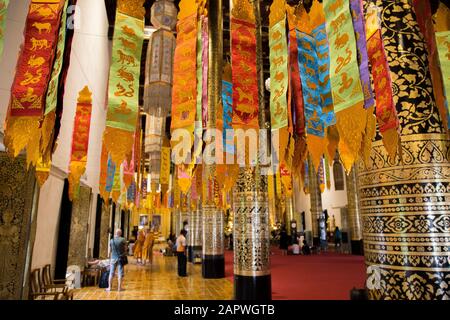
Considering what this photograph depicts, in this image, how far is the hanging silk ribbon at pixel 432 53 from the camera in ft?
6.67

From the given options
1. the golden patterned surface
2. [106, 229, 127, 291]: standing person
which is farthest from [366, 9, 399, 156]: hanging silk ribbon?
[106, 229, 127, 291]: standing person

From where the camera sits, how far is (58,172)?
5.05 m

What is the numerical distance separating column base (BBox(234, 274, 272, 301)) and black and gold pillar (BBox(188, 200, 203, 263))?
6.84 m

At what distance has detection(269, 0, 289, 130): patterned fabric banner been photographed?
3094 millimetres

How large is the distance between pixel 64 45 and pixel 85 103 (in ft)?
8.17

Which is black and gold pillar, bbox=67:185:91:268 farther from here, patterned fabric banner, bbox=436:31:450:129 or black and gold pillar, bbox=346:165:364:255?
black and gold pillar, bbox=346:165:364:255

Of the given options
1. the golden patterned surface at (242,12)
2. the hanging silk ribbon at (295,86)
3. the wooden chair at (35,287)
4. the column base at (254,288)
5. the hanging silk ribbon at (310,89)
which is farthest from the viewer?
the column base at (254,288)

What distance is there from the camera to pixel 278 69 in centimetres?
320

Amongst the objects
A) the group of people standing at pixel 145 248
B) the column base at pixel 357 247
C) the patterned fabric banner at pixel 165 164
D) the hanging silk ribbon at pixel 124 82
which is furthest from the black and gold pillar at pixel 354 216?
the hanging silk ribbon at pixel 124 82

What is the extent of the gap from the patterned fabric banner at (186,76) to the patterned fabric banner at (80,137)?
200cm

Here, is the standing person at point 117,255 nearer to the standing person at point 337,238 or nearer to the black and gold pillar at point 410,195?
the black and gold pillar at point 410,195

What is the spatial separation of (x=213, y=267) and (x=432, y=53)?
24.3 feet

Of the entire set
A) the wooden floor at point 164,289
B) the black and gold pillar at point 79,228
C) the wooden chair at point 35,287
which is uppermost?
the black and gold pillar at point 79,228

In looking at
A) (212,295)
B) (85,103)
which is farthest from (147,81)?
(212,295)
